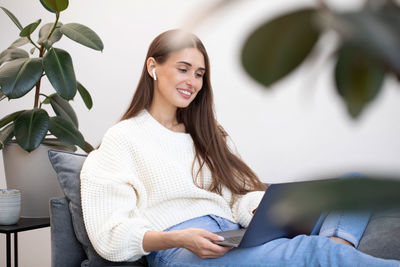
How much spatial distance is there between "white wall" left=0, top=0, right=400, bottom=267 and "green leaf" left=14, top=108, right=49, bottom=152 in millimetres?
750

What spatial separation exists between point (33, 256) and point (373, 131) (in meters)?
2.08

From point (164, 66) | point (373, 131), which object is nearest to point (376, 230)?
point (373, 131)

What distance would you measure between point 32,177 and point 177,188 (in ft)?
2.37

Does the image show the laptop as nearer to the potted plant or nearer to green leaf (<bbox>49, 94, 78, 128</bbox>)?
the potted plant

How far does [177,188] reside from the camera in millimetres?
1922

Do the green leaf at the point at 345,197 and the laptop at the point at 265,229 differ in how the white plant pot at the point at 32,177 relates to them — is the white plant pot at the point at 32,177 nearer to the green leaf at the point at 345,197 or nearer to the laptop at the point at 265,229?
the laptop at the point at 265,229

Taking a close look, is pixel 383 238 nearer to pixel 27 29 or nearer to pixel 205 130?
pixel 205 130

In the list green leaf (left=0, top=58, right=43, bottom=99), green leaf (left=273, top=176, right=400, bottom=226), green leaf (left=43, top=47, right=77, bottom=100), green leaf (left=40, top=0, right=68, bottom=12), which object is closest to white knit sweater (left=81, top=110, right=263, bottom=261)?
green leaf (left=43, top=47, right=77, bottom=100)

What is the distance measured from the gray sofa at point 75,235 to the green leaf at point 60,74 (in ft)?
1.34

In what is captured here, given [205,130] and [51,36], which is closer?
[205,130]

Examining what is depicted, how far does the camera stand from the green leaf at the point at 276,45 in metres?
0.24

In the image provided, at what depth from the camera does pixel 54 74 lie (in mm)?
2197

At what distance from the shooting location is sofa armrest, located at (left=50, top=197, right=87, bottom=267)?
1.73 meters

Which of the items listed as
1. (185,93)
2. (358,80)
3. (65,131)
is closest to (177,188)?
(185,93)
